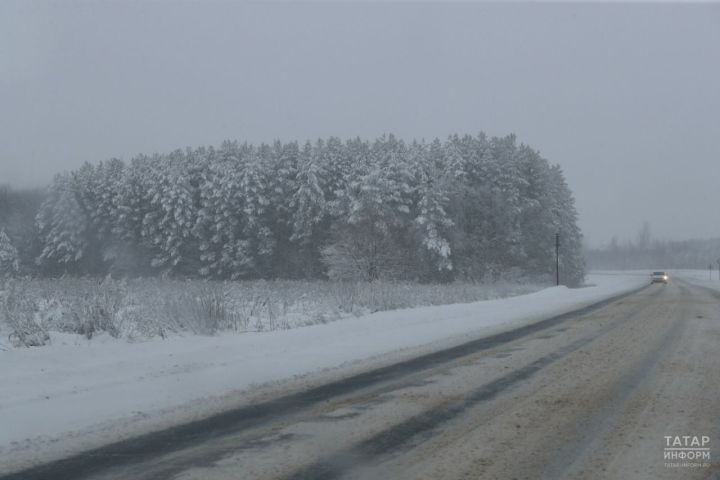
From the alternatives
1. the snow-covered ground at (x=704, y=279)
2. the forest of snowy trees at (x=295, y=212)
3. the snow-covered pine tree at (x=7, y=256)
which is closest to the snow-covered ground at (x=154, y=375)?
the forest of snowy trees at (x=295, y=212)

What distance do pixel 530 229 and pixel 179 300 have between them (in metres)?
53.3

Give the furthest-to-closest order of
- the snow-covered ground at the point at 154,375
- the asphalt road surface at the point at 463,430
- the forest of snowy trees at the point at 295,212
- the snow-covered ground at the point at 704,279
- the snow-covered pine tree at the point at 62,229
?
1. the snow-covered pine tree at the point at 62,229
2. the snow-covered ground at the point at 704,279
3. the forest of snowy trees at the point at 295,212
4. the snow-covered ground at the point at 154,375
5. the asphalt road surface at the point at 463,430

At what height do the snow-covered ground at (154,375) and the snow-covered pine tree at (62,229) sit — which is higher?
the snow-covered pine tree at (62,229)

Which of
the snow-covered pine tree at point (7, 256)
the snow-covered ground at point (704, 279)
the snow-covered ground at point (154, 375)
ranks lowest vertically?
the snow-covered ground at point (704, 279)

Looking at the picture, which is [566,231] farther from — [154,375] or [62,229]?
[154,375]

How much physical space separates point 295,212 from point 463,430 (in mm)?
56466

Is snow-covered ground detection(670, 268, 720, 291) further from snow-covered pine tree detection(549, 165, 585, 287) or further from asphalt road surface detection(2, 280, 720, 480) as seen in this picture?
asphalt road surface detection(2, 280, 720, 480)

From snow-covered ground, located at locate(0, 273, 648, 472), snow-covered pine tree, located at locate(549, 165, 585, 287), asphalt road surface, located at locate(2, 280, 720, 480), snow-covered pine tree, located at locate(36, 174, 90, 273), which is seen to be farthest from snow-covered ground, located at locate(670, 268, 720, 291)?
snow-covered pine tree, located at locate(36, 174, 90, 273)

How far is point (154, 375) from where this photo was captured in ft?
35.9

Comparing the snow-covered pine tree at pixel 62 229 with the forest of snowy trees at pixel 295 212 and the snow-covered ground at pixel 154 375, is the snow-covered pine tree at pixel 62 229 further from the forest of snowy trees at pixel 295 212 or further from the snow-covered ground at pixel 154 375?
the snow-covered ground at pixel 154 375

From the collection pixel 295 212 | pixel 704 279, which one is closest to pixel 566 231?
pixel 295 212

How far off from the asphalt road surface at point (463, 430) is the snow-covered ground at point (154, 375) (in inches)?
26.5

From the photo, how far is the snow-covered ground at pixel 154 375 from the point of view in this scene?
7.65m

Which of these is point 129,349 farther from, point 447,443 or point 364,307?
point 364,307
